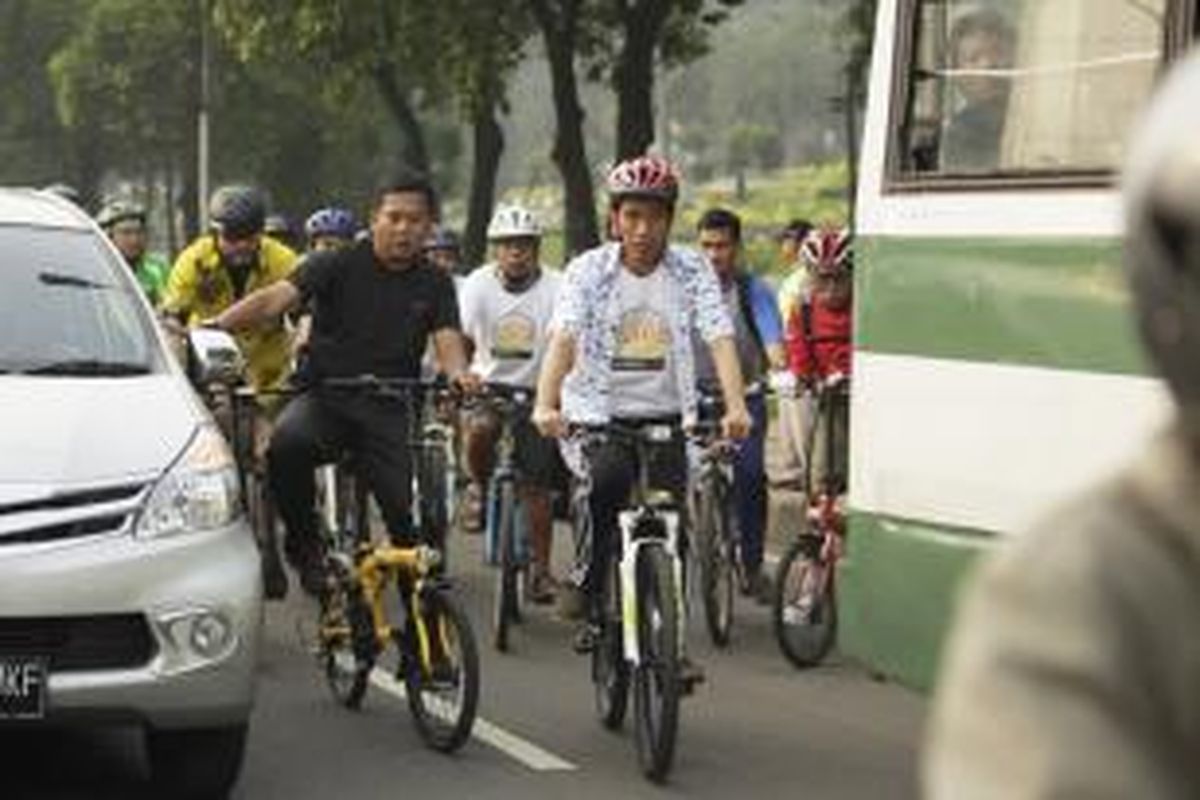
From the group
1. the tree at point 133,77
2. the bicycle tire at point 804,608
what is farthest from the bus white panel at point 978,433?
the tree at point 133,77

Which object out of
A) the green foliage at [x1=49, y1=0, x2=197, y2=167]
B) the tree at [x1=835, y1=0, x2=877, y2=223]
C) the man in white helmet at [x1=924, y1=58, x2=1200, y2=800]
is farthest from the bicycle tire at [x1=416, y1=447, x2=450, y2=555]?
the green foliage at [x1=49, y1=0, x2=197, y2=167]

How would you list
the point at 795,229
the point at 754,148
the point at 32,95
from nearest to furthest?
the point at 795,229, the point at 32,95, the point at 754,148

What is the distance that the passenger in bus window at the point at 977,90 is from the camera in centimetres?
561

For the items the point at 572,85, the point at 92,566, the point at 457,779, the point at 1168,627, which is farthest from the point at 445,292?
the point at 572,85

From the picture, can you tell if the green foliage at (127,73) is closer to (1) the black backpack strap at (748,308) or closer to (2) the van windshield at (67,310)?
(1) the black backpack strap at (748,308)

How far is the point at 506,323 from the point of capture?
10938mm

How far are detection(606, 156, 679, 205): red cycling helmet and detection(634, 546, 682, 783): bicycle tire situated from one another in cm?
106

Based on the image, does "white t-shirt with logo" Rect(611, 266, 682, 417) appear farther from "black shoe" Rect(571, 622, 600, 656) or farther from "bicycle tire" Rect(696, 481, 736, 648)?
"bicycle tire" Rect(696, 481, 736, 648)

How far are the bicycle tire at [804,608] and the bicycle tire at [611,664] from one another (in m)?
1.48

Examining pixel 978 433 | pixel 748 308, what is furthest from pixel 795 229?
pixel 978 433

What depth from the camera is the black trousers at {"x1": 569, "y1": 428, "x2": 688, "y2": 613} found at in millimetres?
7355

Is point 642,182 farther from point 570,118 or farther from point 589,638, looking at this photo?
point 570,118

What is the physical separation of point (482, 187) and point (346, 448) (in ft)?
82.7

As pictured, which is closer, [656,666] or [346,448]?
[656,666]
